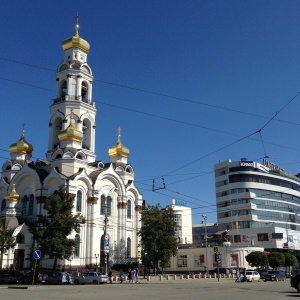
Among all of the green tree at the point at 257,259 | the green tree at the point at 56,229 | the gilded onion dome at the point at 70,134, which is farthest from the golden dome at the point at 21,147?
the green tree at the point at 257,259

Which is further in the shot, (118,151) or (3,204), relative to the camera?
(118,151)

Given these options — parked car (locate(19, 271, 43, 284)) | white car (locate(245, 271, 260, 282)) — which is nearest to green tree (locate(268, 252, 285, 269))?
white car (locate(245, 271, 260, 282))

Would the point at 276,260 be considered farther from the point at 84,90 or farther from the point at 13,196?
the point at 13,196

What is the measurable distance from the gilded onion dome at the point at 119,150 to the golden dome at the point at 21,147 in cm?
1138

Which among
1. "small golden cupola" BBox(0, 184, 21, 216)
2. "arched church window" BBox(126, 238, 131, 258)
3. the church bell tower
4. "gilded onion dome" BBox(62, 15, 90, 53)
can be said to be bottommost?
"arched church window" BBox(126, 238, 131, 258)

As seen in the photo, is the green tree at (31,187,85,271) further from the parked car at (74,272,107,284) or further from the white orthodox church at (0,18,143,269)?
the white orthodox church at (0,18,143,269)

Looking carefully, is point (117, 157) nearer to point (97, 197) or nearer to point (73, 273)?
point (97, 197)

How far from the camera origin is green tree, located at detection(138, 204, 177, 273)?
164 ft

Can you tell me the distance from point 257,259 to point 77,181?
28.1 meters

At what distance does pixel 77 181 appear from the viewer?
48219 mm

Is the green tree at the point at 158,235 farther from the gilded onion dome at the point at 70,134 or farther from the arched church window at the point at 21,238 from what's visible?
the arched church window at the point at 21,238

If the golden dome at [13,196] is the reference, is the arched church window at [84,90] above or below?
above

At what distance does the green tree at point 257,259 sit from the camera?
56.8m

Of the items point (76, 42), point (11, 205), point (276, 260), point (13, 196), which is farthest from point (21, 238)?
point (276, 260)
